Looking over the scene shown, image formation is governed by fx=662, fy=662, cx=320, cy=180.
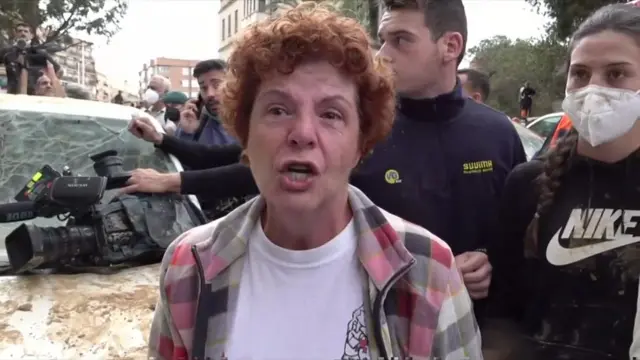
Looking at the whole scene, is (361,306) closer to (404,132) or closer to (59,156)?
(404,132)

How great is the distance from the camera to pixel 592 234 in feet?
5.95

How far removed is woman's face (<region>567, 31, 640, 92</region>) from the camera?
6.04 ft

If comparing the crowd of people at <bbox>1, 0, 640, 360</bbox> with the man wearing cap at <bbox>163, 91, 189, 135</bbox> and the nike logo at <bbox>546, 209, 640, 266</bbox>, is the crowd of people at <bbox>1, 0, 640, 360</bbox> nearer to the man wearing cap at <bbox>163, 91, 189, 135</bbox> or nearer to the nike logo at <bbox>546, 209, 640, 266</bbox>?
the nike logo at <bbox>546, 209, 640, 266</bbox>

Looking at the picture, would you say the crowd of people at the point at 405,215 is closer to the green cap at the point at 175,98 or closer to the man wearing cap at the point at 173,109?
the man wearing cap at the point at 173,109

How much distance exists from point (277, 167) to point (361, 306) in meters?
0.38

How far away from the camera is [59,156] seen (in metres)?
3.57

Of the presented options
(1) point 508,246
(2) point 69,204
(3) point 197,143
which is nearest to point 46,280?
(2) point 69,204

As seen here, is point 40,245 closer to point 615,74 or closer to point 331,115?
point 331,115

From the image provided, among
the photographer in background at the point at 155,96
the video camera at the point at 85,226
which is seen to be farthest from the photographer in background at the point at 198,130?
the photographer in background at the point at 155,96

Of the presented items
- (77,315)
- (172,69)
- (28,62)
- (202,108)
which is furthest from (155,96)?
(172,69)

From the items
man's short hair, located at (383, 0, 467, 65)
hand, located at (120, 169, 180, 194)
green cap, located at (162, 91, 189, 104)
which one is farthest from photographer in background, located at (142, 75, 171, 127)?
man's short hair, located at (383, 0, 467, 65)

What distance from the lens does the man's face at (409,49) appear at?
2.24 meters

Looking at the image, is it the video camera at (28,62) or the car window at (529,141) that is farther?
the video camera at (28,62)

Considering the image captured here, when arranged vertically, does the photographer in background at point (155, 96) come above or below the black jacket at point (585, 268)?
below
